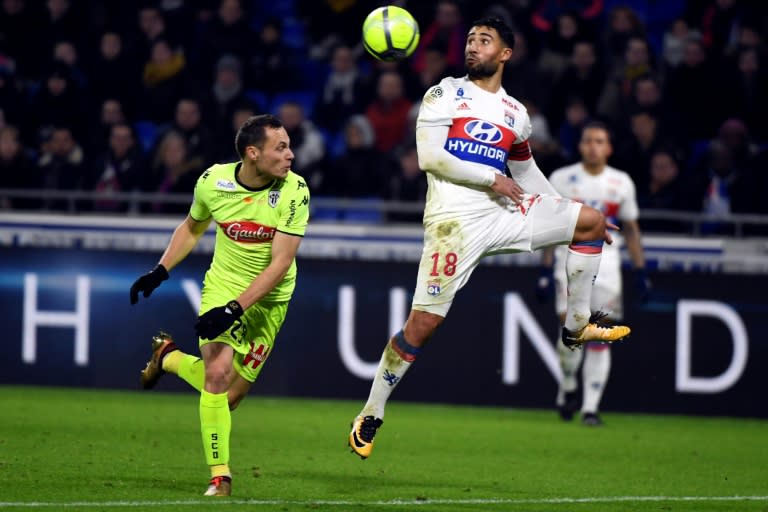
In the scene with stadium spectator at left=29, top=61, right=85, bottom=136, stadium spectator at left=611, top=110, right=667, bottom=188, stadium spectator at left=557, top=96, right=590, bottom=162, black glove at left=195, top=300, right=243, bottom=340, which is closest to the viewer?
black glove at left=195, top=300, right=243, bottom=340

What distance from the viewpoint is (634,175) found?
1492 cm

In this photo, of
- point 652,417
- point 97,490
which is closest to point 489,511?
point 97,490

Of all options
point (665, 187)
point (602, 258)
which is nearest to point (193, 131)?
point (665, 187)

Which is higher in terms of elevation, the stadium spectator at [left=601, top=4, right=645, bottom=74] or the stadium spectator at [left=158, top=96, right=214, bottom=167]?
the stadium spectator at [left=601, top=4, right=645, bottom=74]

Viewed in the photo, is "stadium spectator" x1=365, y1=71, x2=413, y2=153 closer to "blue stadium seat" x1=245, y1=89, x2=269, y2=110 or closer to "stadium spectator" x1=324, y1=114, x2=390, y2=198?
"stadium spectator" x1=324, y1=114, x2=390, y2=198

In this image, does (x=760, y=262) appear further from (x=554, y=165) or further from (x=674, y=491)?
(x=674, y=491)

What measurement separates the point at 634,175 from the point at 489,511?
831 cm

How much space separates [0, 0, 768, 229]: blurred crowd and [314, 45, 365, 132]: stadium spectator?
2cm

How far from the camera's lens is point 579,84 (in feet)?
52.1

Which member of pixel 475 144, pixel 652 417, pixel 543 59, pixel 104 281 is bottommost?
pixel 652 417

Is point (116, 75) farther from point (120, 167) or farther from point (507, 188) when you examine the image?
point (507, 188)

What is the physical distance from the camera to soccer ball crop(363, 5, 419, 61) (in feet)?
28.1

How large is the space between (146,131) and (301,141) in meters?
2.53

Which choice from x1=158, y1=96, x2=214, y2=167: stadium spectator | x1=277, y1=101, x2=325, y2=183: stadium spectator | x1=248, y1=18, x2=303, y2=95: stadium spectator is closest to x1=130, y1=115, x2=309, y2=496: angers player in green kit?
x1=277, y1=101, x2=325, y2=183: stadium spectator
